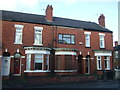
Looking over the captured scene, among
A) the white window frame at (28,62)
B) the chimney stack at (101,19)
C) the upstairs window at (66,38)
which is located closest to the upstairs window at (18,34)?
the white window frame at (28,62)

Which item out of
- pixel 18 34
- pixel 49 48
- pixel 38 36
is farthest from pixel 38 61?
pixel 18 34

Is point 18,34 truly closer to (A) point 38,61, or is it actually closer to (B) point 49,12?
(A) point 38,61

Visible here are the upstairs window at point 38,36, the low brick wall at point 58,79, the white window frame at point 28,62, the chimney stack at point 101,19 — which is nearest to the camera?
the low brick wall at point 58,79

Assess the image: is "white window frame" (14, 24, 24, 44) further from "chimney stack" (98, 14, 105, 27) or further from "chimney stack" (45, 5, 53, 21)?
"chimney stack" (98, 14, 105, 27)

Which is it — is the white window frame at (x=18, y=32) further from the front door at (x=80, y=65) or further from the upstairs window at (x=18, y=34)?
the front door at (x=80, y=65)

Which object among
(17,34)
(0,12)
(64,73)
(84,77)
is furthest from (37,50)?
(0,12)

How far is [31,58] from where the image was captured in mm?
18641

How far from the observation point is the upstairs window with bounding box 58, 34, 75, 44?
864 inches

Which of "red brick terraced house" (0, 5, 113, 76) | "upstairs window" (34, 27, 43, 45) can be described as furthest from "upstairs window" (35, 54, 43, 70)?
"upstairs window" (34, 27, 43, 45)

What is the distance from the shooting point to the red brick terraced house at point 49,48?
1894cm

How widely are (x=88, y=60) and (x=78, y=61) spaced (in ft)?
5.48

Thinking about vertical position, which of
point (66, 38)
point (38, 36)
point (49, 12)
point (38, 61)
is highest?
point (49, 12)

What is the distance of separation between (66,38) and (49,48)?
12.0ft

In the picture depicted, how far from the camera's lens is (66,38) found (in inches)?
876
